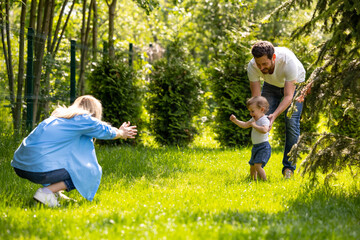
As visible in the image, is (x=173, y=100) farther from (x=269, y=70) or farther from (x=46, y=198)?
(x=46, y=198)

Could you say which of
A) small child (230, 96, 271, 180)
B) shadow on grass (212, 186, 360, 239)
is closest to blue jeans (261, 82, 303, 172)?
small child (230, 96, 271, 180)

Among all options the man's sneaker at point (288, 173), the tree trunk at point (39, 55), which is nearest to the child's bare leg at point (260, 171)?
the man's sneaker at point (288, 173)

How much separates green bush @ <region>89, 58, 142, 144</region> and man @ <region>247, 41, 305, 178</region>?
11.9 ft

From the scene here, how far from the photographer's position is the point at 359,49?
4016mm

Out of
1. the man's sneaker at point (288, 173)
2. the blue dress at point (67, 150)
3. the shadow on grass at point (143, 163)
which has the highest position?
the blue dress at point (67, 150)

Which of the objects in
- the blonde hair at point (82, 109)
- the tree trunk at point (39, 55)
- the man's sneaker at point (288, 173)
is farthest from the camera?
the tree trunk at point (39, 55)

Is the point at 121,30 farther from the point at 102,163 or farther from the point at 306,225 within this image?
the point at 306,225

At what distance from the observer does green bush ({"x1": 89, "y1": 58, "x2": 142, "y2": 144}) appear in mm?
8758

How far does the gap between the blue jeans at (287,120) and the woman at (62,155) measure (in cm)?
241

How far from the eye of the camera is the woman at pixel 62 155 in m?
4.14

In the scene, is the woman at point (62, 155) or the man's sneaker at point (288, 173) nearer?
the woman at point (62, 155)

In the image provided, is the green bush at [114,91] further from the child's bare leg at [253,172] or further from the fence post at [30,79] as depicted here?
the child's bare leg at [253,172]

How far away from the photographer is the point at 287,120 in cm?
581

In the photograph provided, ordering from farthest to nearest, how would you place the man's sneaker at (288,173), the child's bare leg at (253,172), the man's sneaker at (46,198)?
the man's sneaker at (288,173), the child's bare leg at (253,172), the man's sneaker at (46,198)
